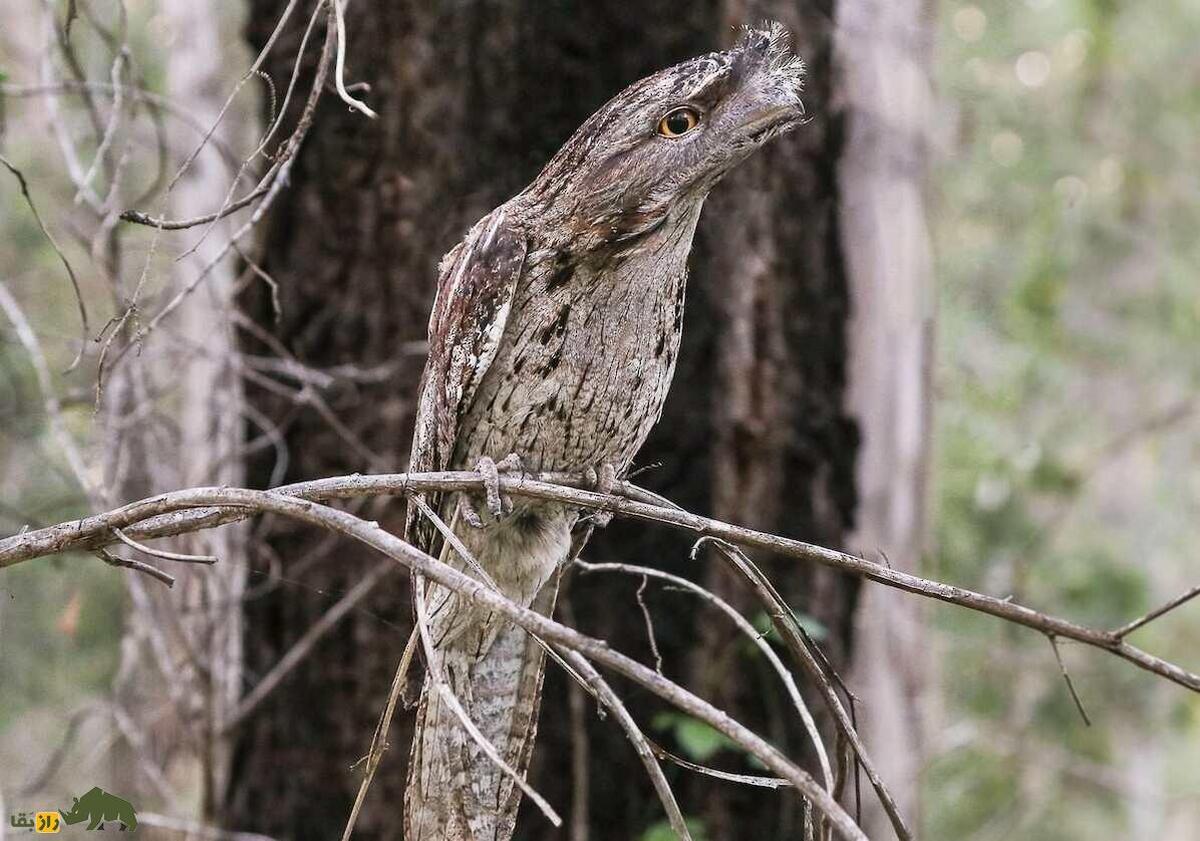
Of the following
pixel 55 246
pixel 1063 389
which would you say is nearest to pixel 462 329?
pixel 55 246

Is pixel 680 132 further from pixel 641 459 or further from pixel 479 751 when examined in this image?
pixel 641 459

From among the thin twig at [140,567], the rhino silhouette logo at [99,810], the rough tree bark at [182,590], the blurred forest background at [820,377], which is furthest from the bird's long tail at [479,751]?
the rough tree bark at [182,590]

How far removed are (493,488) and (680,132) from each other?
24.2 inches

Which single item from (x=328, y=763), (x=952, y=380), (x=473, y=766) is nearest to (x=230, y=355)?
(x=328, y=763)

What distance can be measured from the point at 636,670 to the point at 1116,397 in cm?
1223

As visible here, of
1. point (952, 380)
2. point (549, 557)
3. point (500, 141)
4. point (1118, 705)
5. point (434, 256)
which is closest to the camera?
point (549, 557)

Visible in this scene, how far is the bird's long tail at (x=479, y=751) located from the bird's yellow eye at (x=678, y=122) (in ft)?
3.18

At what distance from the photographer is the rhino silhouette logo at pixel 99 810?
1.90m

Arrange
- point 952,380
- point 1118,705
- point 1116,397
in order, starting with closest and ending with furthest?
point 952,380 < point 1118,705 < point 1116,397

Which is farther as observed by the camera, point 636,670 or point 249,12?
point 249,12

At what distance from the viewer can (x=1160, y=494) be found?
10.4 m

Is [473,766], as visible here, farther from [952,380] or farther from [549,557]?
[952,380]

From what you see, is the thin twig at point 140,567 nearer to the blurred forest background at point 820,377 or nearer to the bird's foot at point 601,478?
the blurred forest background at point 820,377

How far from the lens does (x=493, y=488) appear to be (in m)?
1.73
